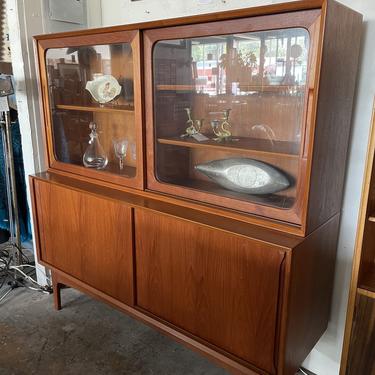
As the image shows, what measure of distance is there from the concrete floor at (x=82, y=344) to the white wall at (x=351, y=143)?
0.50 m

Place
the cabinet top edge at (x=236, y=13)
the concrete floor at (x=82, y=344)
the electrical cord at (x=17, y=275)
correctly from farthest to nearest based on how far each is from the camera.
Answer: the electrical cord at (x=17, y=275) → the concrete floor at (x=82, y=344) → the cabinet top edge at (x=236, y=13)

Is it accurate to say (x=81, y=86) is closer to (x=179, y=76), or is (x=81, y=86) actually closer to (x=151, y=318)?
(x=179, y=76)

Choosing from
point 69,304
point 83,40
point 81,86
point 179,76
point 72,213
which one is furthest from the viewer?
point 69,304

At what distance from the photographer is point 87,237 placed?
6.10ft

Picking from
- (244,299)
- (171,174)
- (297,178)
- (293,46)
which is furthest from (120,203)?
(293,46)

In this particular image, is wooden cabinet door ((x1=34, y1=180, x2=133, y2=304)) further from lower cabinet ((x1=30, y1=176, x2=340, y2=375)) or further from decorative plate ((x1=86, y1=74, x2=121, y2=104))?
decorative plate ((x1=86, y1=74, x2=121, y2=104))

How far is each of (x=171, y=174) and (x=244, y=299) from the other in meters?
0.61

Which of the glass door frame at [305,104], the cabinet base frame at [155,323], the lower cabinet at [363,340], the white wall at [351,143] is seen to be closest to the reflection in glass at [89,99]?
the glass door frame at [305,104]

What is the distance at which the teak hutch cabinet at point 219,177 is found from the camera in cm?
123

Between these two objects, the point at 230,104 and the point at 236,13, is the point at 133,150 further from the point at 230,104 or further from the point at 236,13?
the point at 236,13

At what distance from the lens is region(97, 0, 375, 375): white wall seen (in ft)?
4.51

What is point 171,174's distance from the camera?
5.49 feet

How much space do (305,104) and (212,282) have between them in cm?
70

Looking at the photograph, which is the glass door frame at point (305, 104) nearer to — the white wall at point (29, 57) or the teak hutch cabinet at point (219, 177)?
A: the teak hutch cabinet at point (219, 177)
